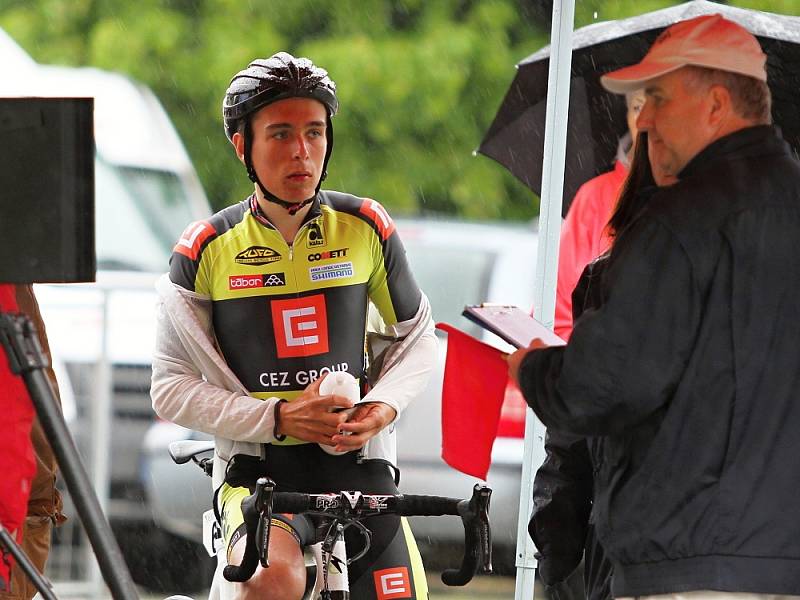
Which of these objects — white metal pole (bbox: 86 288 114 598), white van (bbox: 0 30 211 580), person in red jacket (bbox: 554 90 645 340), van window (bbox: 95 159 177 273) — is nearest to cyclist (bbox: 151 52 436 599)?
person in red jacket (bbox: 554 90 645 340)

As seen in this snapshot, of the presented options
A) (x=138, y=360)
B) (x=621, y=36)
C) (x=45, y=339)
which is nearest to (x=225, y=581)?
(x=45, y=339)

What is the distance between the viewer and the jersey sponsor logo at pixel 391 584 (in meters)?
4.25

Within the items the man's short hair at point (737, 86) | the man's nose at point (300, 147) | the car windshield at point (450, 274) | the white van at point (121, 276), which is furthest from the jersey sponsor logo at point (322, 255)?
the car windshield at point (450, 274)

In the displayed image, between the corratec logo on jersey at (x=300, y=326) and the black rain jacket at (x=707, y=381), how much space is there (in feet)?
4.18

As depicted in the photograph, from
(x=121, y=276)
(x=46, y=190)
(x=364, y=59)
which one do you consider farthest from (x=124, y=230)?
(x=46, y=190)

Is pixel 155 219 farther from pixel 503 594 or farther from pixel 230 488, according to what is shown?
pixel 230 488

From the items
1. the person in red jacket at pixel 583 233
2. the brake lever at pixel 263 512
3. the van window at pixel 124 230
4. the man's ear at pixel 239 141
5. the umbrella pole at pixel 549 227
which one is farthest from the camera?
the van window at pixel 124 230

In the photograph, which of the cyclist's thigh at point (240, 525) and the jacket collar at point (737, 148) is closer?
the jacket collar at point (737, 148)

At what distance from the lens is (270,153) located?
174 inches

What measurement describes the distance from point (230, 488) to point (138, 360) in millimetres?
4816

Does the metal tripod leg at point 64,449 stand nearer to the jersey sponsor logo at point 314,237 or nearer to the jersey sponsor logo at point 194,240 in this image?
the jersey sponsor logo at point 194,240

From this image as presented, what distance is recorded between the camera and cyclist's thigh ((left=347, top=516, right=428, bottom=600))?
4.26 m

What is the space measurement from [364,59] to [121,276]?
10.4ft

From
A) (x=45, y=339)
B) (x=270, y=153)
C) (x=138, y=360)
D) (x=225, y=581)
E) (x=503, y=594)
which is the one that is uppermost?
(x=270, y=153)
